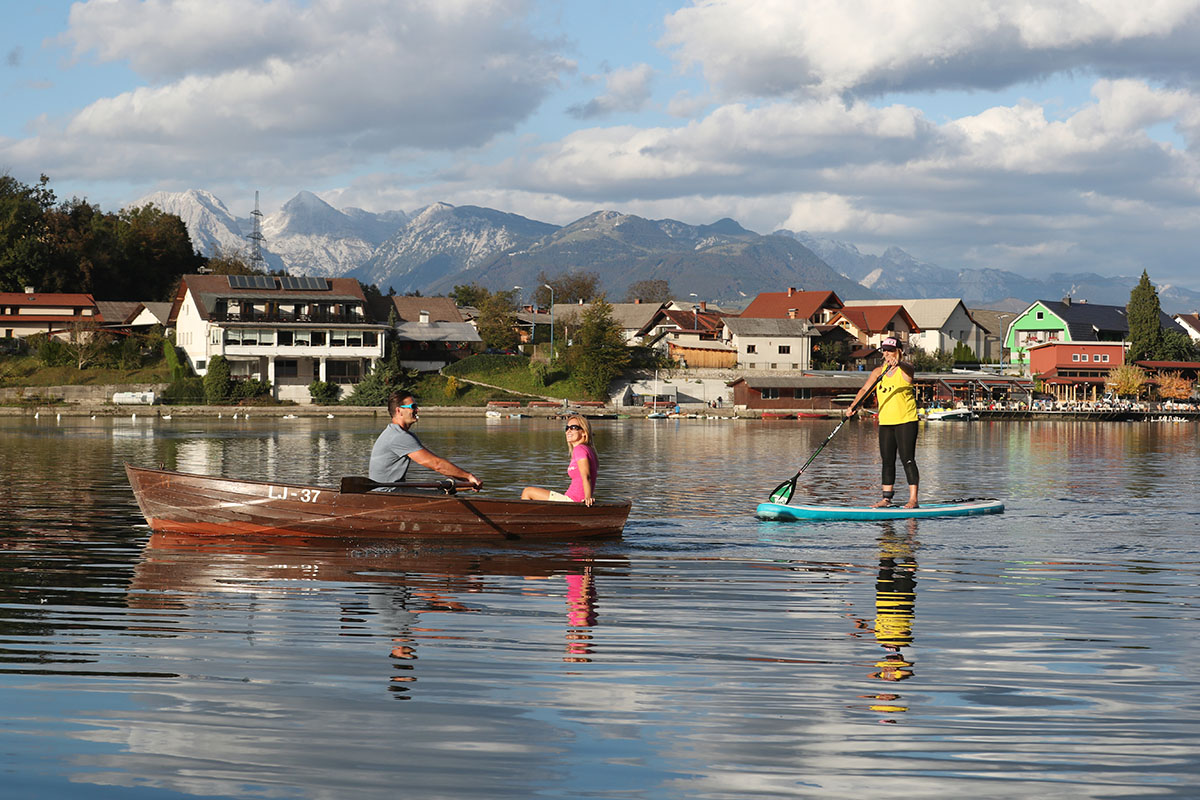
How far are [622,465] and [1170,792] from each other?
29.6m

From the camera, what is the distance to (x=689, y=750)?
21.4 feet

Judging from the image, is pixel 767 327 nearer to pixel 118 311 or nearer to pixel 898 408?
pixel 118 311

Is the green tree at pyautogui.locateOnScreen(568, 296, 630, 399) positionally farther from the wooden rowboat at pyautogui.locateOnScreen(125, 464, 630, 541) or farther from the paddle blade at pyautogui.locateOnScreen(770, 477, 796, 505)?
the wooden rowboat at pyautogui.locateOnScreen(125, 464, 630, 541)

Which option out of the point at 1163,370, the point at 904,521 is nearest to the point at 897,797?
the point at 904,521

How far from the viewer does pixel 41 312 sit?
98625mm

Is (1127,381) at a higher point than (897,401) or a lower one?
higher

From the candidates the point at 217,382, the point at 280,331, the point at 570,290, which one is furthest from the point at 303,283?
the point at 570,290

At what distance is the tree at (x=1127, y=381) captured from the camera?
338 ft

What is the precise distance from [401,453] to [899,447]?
8299 millimetres

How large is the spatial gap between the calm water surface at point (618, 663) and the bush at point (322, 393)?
220 feet

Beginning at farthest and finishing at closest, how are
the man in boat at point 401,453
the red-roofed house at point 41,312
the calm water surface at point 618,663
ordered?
the red-roofed house at point 41,312 < the man in boat at point 401,453 < the calm water surface at point 618,663

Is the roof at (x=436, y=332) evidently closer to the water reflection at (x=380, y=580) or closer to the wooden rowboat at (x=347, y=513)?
the wooden rowboat at (x=347, y=513)

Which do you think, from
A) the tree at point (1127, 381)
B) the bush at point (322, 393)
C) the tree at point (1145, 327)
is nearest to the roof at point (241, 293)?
the bush at point (322, 393)

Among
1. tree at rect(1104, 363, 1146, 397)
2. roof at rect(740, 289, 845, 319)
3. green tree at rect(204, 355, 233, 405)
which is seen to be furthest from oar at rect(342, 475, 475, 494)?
tree at rect(1104, 363, 1146, 397)
